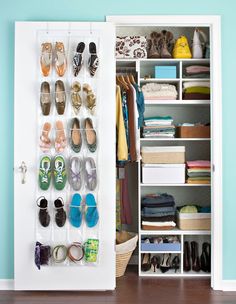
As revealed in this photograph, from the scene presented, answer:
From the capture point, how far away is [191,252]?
13.5 ft

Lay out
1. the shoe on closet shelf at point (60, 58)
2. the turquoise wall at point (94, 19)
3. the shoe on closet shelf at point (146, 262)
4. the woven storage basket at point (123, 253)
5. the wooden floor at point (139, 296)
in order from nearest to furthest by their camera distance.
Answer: the wooden floor at point (139, 296)
the shoe on closet shelf at point (60, 58)
the turquoise wall at point (94, 19)
the woven storage basket at point (123, 253)
the shoe on closet shelf at point (146, 262)

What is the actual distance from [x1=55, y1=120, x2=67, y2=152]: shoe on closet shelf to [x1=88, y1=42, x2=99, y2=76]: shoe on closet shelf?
0.48 m

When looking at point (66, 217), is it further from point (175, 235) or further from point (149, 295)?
point (175, 235)

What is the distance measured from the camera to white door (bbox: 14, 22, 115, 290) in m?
3.38

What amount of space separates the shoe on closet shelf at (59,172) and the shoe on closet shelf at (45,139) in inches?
4.4

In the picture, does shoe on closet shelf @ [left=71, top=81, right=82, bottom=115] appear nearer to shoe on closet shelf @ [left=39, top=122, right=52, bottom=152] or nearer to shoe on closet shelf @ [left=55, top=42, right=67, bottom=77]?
shoe on closet shelf @ [left=55, top=42, right=67, bottom=77]

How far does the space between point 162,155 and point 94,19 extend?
4.51 feet

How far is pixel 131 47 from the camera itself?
4.02m

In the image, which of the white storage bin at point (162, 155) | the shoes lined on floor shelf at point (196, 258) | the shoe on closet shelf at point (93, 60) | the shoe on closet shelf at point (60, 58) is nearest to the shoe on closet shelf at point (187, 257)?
the shoes lined on floor shelf at point (196, 258)

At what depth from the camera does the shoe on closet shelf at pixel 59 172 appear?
335 centimetres

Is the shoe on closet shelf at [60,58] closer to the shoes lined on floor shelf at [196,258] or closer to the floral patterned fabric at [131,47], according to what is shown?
the floral patterned fabric at [131,47]

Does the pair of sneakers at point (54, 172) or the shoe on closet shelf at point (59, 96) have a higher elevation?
the shoe on closet shelf at point (59, 96)

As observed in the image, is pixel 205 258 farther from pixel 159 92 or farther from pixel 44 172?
pixel 44 172

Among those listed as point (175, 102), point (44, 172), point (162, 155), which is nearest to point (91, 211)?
point (44, 172)
